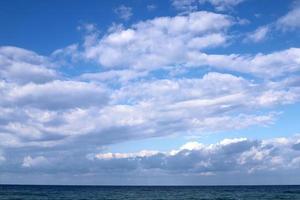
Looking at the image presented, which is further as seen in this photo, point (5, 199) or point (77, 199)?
point (77, 199)

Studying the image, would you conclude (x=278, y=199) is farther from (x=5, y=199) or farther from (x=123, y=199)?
(x=5, y=199)

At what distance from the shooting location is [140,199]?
83750mm

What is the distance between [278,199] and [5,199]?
191 ft

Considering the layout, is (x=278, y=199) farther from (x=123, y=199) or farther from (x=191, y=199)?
(x=123, y=199)

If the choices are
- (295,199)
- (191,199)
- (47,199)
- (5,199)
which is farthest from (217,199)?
(5,199)

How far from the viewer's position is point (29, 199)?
79.2m

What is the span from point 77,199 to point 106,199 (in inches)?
272

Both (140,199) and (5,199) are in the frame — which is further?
(140,199)

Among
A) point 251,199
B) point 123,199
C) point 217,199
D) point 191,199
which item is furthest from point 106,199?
point 251,199

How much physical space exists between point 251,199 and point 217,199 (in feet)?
30.8

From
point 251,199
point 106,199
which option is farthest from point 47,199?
point 251,199

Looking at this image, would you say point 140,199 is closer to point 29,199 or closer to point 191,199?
point 191,199

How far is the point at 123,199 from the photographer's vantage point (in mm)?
82250

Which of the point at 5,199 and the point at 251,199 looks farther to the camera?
the point at 251,199
